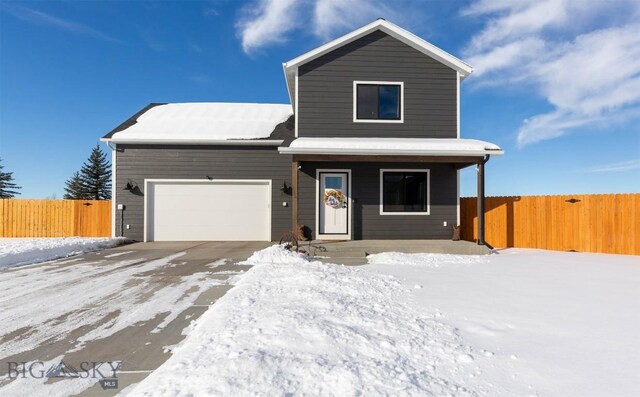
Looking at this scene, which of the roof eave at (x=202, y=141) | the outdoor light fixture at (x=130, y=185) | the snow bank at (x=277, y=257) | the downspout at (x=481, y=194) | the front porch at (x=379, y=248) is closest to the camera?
the snow bank at (x=277, y=257)

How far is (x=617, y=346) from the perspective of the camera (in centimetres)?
273

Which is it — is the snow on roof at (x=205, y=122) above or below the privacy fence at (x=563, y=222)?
above

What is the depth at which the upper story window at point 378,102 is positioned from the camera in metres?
9.30

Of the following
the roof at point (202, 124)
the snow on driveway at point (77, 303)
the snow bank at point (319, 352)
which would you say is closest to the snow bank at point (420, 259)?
the snow bank at point (319, 352)

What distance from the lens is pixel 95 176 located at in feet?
103

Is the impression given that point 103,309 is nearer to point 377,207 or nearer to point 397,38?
point 377,207

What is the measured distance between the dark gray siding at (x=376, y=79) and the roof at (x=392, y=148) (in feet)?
3.09

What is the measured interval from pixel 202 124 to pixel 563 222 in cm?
1242

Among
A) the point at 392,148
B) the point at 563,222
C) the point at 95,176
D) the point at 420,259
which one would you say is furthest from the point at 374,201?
the point at 95,176

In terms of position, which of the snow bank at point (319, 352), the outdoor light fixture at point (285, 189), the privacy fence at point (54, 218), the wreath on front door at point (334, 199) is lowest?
the snow bank at point (319, 352)

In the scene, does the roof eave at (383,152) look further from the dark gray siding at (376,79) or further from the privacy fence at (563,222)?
the privacy fence at (563,222)

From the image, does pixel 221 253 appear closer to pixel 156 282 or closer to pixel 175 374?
pixel 156 282

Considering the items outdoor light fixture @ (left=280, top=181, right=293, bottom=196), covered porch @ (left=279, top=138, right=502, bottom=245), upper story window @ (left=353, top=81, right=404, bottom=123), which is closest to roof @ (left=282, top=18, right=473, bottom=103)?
upper story window @ (left=353, top=81, right=404, bottom=123)

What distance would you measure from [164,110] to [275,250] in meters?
9.62
